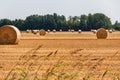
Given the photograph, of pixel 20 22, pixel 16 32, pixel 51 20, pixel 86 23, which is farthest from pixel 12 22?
pixel 16 32

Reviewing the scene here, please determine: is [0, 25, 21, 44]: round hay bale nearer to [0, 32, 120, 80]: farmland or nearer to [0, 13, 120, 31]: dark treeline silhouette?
[0, 32, 120, 80]: farmland

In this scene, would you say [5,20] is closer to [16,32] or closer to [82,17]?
[82,17]

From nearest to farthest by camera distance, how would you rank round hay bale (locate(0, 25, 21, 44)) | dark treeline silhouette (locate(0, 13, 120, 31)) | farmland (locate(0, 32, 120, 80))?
farmland (locate(0, 32, 120, 80))
round hay bale (locate(0, 25, 21, 44))
dark treeline silhouette (locate(0, 13, 120, 31))

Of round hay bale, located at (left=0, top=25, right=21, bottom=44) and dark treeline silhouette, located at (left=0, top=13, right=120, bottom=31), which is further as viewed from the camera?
dark treeline silhouette, located at (left=0, top=13, right=120, bottom=31)

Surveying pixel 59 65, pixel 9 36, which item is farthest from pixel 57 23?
pixel 59 65

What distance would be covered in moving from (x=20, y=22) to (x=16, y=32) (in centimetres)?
8856

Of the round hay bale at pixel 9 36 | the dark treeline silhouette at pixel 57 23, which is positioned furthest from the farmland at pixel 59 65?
the dark treeline silhouette at pixel 57 23

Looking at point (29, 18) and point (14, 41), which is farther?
point (29, 18)

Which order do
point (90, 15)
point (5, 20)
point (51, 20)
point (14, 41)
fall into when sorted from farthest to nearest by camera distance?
point (90, 15)
point (51, 20)
point (5, 20)
point (14, 41)

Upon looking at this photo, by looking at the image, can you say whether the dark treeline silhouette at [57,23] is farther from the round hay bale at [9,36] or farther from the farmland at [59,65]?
the farmland at [59,65]

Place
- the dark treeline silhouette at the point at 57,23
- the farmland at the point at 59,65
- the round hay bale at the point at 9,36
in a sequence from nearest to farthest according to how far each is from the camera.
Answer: the farmland at the point at 59,65
the round hay bale at the point at 9,36
the dark treeline silhouette at the point at 57,23

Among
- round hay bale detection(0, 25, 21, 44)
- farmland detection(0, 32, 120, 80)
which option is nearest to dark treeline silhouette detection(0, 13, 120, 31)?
round hay bale detection(0, 25, 21, 44)

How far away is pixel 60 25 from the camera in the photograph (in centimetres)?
12094

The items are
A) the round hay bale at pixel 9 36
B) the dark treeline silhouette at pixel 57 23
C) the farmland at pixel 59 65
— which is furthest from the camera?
the dark treeline silhouette at pixel 57 23
